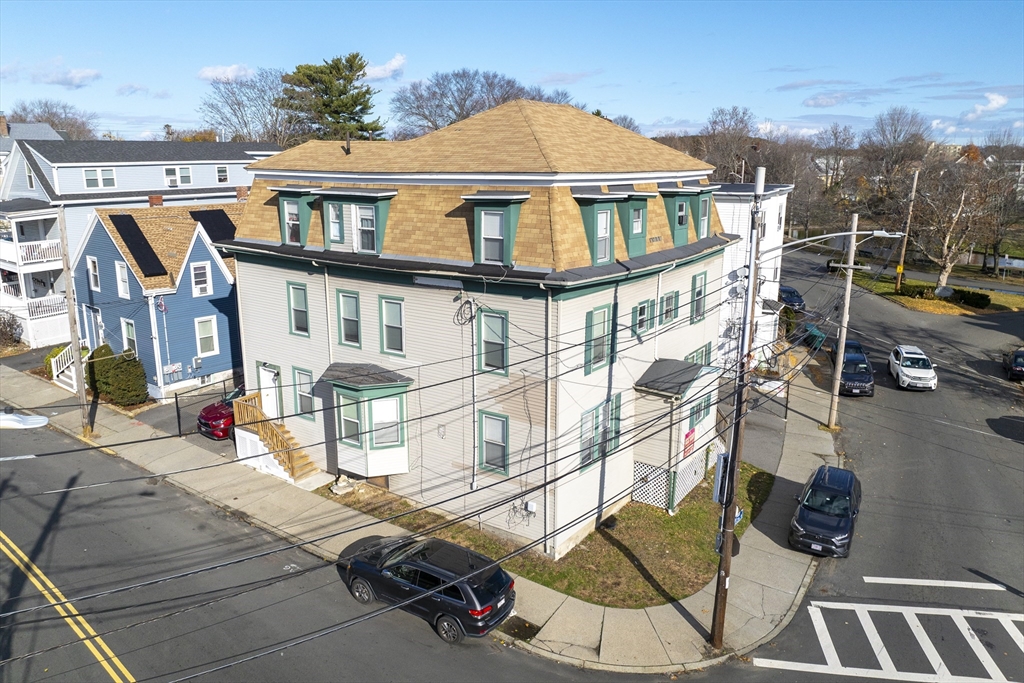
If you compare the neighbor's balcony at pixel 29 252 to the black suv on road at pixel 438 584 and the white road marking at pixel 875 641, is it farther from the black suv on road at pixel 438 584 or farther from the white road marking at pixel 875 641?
the white road marking at pixel 875 641

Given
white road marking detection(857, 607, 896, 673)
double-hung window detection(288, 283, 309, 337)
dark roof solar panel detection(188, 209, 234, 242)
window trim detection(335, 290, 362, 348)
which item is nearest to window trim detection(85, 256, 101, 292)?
dark roof solar panel detection(188, 209, 234, 242)

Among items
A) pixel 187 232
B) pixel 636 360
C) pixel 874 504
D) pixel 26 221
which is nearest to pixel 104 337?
pixel 187 232

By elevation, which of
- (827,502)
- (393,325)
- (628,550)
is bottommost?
(628,550)

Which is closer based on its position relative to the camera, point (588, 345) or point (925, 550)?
point (588, 345)

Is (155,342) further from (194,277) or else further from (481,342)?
(481,342)

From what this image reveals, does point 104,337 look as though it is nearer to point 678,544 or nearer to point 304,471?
point 304,471

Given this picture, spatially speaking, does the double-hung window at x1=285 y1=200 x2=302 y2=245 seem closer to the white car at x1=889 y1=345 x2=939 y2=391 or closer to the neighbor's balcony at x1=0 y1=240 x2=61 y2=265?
the neighbor's balcony at x1=0 y1=240 x2=61 y2=265

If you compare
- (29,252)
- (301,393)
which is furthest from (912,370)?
(29,252)
